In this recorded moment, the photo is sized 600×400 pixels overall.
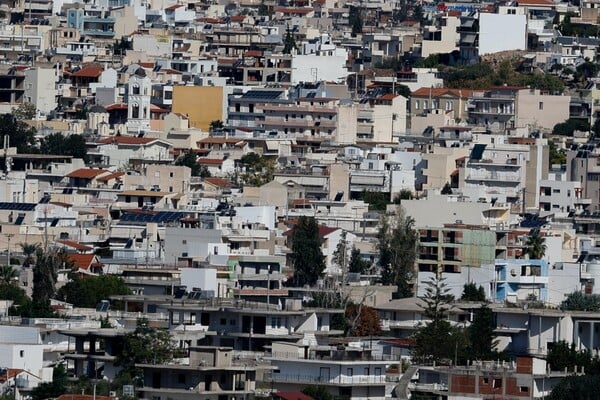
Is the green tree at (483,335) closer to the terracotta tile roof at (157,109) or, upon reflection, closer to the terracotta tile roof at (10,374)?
the terracotta tile roof at (10,374)

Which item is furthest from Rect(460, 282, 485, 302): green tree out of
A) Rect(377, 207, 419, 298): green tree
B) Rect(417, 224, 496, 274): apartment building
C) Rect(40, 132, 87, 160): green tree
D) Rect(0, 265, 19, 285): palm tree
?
Rect(40, 132, 87, 160): green tree

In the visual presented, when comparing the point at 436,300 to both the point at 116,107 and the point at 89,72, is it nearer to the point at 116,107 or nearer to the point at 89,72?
the point at 116,107

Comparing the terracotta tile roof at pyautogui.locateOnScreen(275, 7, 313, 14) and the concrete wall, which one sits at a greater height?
the terracotta tile roof at pyautogui.locateOnScreen(275, 7, 313, 14)

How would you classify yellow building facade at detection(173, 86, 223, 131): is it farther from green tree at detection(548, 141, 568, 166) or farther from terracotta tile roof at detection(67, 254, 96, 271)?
terracotta tile roof at detection(67, 254, 96, 271)

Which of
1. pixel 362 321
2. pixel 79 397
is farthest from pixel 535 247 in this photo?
pixel 79 397

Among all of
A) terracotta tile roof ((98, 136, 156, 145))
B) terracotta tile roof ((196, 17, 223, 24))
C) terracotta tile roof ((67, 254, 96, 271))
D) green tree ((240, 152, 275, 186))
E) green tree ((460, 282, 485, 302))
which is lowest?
green tree ((460, 282, 485, 302))

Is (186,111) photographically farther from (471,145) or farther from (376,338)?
(376,338)

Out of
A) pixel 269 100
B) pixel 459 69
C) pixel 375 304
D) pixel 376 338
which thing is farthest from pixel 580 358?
pixel 459 69
